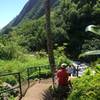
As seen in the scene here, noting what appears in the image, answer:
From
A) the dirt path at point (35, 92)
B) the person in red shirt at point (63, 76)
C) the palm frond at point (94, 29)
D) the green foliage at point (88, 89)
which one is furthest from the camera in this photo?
the dirt path at point (35, 92)

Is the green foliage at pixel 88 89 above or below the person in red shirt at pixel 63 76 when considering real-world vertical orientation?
above

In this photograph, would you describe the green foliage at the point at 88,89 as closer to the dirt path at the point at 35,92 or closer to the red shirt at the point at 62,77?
the red shirt at the point at 62,77

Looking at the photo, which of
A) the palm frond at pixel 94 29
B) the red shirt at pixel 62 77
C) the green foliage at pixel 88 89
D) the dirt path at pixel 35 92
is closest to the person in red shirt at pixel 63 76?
the red shirt at pixel 62 77

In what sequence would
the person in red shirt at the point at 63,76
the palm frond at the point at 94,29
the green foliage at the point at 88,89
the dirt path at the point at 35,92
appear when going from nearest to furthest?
the palm frond at the point at 94,29, the green foliage at the point at 88,89, the person in red shirt at the point at 63,76, the dirt path at the point at 35,92

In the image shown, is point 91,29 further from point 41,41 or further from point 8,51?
point 41,41

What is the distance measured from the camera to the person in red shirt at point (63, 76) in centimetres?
1171

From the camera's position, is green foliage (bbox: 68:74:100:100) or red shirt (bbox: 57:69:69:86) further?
red shirt (bbox: 57:69:69:86)

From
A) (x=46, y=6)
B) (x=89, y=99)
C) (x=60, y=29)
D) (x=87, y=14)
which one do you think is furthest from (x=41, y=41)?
(x=89, y=99)

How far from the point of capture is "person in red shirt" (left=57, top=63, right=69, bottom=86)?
11.7 meters

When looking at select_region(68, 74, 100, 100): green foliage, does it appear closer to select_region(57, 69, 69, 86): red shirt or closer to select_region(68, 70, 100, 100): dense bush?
select_region(68, 70, 100, 100): dense bush

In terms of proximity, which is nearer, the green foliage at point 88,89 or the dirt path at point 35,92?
the green foliage at point 88,89

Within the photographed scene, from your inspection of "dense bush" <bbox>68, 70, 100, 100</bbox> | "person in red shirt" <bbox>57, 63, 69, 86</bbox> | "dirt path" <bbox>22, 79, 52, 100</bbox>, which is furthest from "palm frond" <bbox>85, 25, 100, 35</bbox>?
"dirt path" <bbox>22, 79, 52, 100</bbox>

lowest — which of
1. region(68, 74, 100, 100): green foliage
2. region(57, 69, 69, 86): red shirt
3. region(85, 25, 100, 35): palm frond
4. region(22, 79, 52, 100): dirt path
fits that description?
region(22, 79, 52, 100): dirt path

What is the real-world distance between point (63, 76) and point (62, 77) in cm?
6
